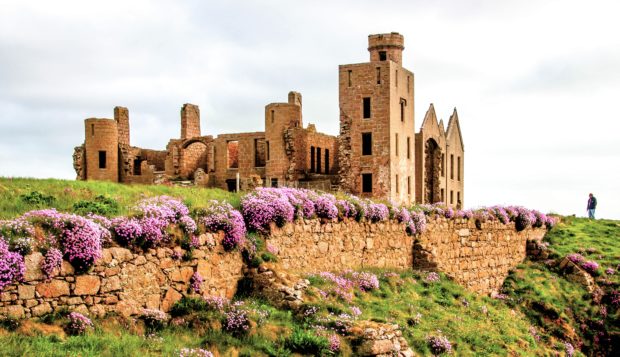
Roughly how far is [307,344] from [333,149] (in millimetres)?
40533

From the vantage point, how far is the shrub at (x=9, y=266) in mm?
10570

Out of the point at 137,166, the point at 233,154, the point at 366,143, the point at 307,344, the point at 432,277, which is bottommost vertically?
the point at 432,277

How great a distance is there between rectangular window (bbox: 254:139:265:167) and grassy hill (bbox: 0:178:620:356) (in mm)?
25037

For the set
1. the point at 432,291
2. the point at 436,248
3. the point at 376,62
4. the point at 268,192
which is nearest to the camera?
the point at 268,192

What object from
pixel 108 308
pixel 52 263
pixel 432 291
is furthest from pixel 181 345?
pixel 432 291

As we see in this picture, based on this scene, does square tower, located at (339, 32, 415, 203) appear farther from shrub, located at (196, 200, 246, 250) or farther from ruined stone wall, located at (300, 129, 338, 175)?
shrub, located at (196, 200, 246, 250)

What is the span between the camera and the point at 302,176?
48000 millimetres

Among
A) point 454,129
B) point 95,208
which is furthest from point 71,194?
point 454,129

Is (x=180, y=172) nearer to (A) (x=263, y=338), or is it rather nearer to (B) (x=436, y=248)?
(B) (x=436, y=248)

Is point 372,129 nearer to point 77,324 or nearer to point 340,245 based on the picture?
point 340,245

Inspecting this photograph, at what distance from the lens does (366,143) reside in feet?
154

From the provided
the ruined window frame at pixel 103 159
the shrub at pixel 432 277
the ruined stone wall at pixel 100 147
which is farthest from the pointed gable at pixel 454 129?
the shrub at pixel 432 277

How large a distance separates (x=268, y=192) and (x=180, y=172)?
3932 cm

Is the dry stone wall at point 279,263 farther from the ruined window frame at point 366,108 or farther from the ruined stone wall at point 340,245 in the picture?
the ruined window frame at point 366,108
